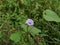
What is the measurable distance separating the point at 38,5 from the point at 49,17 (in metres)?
0.45

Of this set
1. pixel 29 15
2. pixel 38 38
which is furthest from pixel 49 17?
pixel 29 15

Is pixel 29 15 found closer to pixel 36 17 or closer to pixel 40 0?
pixel 36 17

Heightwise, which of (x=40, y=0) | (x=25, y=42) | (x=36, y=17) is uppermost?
(x=40, y=0)

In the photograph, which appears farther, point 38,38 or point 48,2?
point 48,2

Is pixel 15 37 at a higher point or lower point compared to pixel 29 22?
lower

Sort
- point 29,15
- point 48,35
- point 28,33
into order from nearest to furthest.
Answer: point 28,33 → point 48,35 → point 29,15

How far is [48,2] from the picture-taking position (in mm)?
2719

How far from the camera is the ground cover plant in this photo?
2166 millimetres

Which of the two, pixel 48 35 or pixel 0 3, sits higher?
pixel 0 3

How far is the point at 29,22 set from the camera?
204cm

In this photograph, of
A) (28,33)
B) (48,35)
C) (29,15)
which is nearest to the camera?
(28,33)

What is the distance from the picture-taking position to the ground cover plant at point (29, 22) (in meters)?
2.17

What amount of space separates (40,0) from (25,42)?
749mm

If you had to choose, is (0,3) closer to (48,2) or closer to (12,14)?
(12,14)
